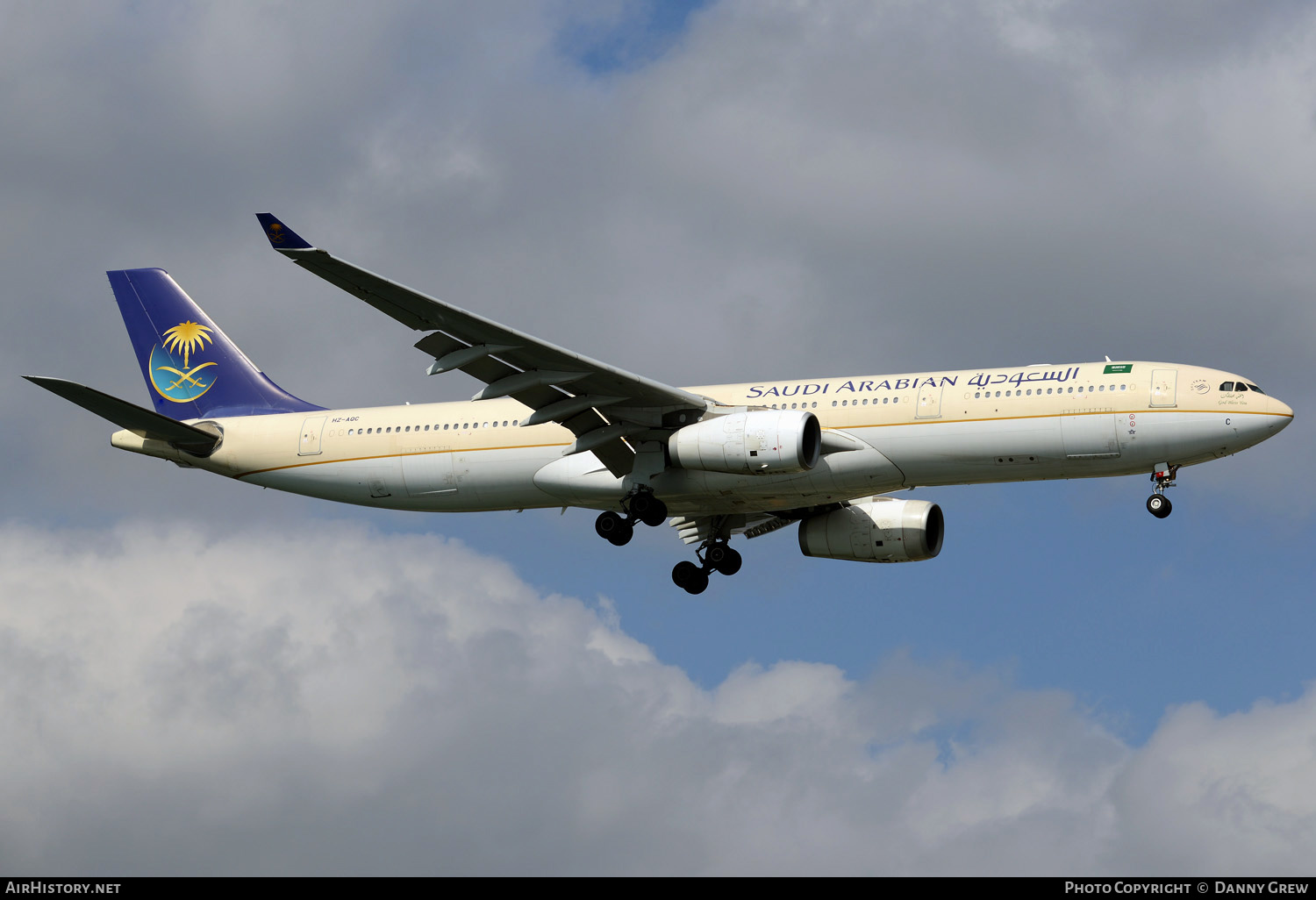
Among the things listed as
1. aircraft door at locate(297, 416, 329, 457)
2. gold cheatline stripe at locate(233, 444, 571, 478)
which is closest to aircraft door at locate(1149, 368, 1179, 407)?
gold cheatline stripe at locate(233, 444, 571, 478)

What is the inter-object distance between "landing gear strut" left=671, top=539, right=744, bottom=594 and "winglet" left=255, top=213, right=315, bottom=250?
742 inches

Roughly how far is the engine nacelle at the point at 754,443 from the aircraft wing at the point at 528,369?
1.34 metres

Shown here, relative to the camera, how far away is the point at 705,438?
134 feet

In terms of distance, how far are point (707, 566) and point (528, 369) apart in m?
11.4

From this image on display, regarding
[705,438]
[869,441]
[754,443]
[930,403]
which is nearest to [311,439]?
[705,438]

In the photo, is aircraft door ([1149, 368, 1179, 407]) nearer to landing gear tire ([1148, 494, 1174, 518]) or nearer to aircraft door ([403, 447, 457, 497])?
landing gear tire ([1148, 494, 1174, 518])

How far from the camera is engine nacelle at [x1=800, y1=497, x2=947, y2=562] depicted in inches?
1900

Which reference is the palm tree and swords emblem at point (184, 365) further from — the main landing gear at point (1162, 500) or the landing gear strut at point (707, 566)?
the main landing gear at point (1162, 500)

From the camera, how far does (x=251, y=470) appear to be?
48969 mm

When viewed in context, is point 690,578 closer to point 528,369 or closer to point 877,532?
point 877,532

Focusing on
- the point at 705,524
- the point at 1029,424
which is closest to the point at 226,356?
the point at 705,524

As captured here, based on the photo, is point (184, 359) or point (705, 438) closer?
point (705, 438)

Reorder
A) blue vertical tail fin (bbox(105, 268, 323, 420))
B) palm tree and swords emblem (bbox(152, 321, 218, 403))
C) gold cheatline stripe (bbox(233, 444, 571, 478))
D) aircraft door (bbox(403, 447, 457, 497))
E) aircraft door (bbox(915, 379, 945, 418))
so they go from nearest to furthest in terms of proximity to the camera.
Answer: aircraft door (bbox(915, 379, 945, 418)) → gold cheatline stripe (bbox(233, 444, 571, 478)) → aircraft door (bbox(403, 447, 457, 497)) → blue vertical tail fin (bbox(105, 268, 323, 420)) → palm tree and swords emblem (bbox(152, 321, 218, 403))
